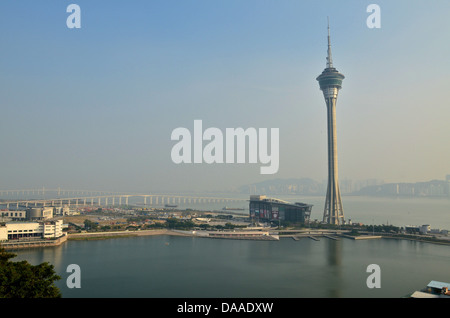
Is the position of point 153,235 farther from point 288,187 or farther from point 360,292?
point 288,187

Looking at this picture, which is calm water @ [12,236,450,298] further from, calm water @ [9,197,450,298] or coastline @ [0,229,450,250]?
coastline @ [0,229,450,250]

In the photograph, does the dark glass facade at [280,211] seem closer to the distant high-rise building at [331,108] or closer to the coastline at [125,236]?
the coastline at [125,236]

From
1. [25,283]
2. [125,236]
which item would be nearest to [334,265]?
[25,283]

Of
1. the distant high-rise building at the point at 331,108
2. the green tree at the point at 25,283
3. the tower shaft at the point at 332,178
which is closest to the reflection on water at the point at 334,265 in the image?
the green tree at the point at 25,283

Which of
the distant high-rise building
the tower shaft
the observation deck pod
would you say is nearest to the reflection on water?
the tower shaft
